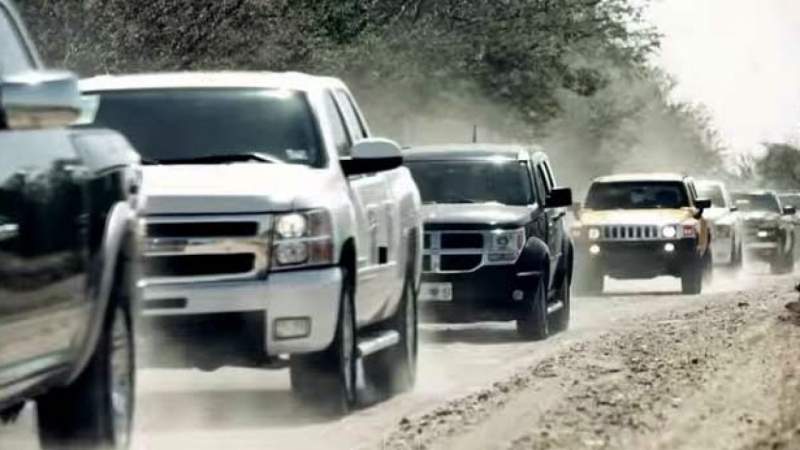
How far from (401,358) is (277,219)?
2754mm

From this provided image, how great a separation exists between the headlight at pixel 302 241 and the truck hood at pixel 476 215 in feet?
28.1

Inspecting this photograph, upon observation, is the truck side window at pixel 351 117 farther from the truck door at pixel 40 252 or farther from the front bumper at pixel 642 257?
the front bumper at pixel 642 257

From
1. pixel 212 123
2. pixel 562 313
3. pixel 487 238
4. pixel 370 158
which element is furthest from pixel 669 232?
pixel 212 123

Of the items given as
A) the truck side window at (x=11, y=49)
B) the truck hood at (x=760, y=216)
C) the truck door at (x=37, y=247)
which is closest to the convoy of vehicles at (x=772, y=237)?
the truck hood at (x=760, y=216)

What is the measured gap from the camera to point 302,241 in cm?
1291

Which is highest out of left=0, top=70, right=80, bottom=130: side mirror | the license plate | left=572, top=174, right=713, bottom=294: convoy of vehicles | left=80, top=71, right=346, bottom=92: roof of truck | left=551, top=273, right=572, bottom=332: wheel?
left=0, top=70, right=80, bottom=130: side mirror

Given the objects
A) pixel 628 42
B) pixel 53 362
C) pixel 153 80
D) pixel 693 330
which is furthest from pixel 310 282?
pixel 628 42

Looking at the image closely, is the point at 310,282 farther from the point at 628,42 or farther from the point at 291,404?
the point at 628,42

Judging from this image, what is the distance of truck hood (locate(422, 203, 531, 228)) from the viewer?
21594 millimetres

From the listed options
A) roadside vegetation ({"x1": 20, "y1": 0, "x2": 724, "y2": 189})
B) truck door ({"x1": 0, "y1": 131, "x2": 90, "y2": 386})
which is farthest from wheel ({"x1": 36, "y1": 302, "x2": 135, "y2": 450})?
roadside vegetation ({"x1": 20, "y1": 0, "x2": 724, "y2": 189})

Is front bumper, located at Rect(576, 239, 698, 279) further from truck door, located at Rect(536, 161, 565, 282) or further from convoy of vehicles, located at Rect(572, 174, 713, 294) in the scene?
truck door, located at Rect(536, 161, 565, 282)

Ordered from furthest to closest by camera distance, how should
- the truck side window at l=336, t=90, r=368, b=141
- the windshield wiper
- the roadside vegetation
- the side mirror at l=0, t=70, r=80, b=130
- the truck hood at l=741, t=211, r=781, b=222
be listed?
the truck hood at l=741, t=211, r=781, b=222, the roadside vegetation, the truck side window at l=336, t=90, r=368, b=141, the windshield wiper, the side mirror at l=0, t=70, r=80, b=130

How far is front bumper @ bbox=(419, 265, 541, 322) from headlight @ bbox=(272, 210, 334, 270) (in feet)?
27.6

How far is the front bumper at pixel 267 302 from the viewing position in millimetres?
12562
